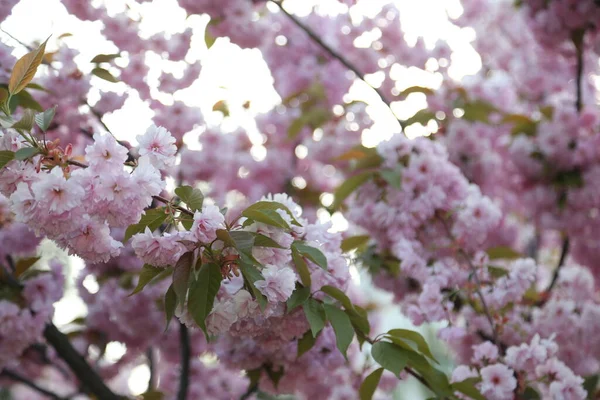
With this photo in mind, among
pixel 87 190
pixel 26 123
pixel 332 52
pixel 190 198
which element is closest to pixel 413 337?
pixel 190 198

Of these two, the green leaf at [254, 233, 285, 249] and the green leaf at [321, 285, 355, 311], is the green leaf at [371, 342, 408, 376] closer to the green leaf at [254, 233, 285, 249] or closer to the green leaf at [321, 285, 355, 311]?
the green leaf at [321, 285, 355, 311]

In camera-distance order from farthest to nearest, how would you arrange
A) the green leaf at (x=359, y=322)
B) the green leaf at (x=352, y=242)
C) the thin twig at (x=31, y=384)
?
the thin twig at (x=31, y=384)
the green leaf at (x=352, y=242)
the green leaf at (x=359, y=322)

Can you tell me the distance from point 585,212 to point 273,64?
1.43 meters

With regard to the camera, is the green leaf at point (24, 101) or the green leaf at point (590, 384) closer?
the green leaf at point (24, 101)

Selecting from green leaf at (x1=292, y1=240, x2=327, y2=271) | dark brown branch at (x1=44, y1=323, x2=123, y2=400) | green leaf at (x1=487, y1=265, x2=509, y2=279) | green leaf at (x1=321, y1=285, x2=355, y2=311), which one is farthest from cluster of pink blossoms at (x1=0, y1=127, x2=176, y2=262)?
green leaf at (x1=487, y1=265, x2=509, y2=279)

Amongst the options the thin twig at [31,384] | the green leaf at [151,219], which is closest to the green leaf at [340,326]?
the green leaf at [151,219]

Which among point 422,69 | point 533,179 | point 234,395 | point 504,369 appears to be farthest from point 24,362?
point 422,69

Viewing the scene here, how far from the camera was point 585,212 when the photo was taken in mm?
2248

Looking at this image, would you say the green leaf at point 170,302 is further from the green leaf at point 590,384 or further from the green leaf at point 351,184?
the green leaf at point 590,384

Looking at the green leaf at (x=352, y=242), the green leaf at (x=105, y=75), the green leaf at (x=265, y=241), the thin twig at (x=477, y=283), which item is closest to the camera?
the green leaf at (x=265, y=241)

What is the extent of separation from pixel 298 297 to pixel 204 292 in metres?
0.23

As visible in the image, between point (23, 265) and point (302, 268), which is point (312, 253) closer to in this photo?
point (302, 268)

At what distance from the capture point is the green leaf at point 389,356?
1111 millimetres

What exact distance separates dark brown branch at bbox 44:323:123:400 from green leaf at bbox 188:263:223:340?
0.83 meters
